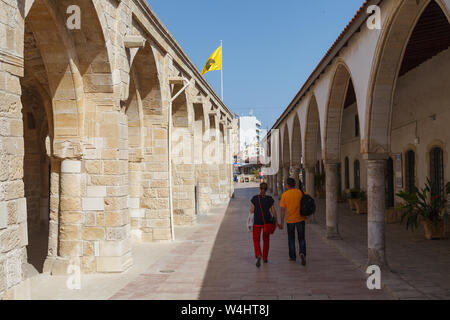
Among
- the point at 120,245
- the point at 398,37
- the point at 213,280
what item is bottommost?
the point at 213,280

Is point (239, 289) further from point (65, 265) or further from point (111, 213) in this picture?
Result: point (65, 265)

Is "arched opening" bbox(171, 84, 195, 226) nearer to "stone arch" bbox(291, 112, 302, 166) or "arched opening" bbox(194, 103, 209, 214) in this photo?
"arched opening" bbox(194, 103, 209, 214)

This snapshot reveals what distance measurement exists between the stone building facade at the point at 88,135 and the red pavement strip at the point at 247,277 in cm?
110

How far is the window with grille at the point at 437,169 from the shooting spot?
10905mm

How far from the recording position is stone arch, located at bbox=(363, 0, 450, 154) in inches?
228

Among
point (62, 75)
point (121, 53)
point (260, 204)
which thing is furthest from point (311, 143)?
point (62, 75)

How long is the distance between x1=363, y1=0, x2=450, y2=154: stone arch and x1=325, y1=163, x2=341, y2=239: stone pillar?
116 inches

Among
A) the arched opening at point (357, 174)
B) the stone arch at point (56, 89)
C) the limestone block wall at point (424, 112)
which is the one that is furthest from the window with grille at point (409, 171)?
the stone arch at point (56, 89)

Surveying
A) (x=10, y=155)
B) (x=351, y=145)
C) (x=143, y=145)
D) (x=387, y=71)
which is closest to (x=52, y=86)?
(x=10, y=155)

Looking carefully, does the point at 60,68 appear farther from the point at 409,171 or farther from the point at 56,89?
the point at 409,171

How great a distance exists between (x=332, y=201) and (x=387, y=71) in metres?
4.05

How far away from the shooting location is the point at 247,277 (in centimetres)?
654
